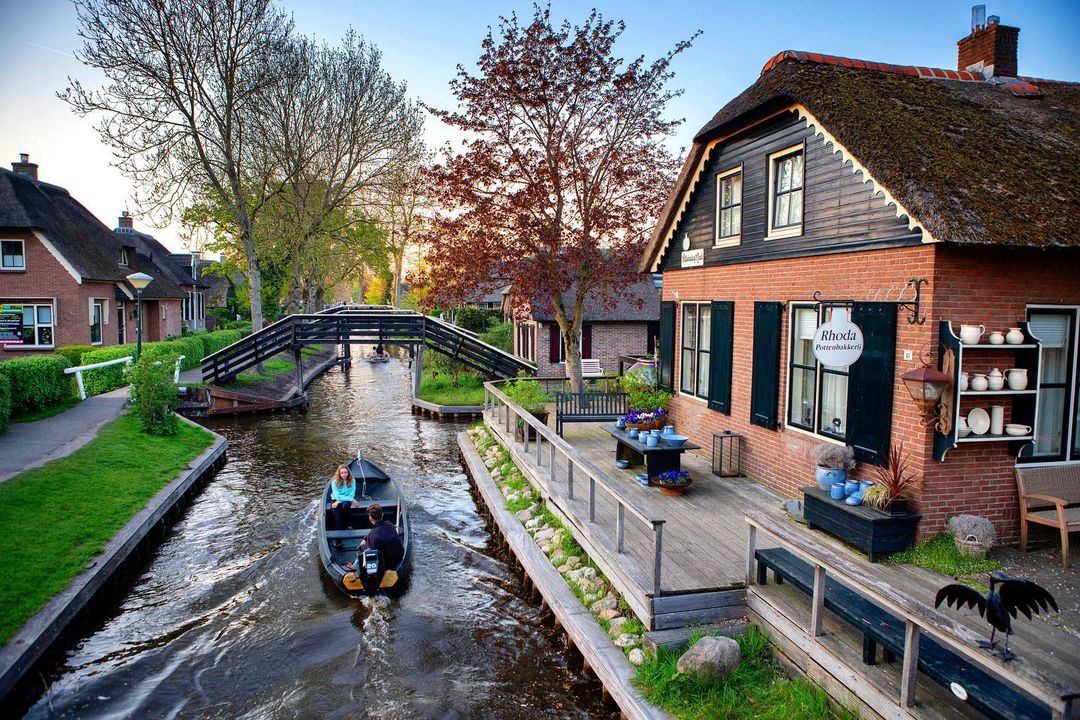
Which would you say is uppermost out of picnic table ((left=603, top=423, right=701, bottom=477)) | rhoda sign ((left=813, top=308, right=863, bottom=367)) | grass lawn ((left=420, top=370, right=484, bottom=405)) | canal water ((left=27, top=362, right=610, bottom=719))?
rhoda sign ((left=813, top=308, right=863, bottom=367))

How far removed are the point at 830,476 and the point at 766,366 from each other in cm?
265

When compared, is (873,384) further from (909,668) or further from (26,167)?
(26,167)

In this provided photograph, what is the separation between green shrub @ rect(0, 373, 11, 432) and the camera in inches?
580

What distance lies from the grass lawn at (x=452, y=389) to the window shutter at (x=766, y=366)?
50.4 ft

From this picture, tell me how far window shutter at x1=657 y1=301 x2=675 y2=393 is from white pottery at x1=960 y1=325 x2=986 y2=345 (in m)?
6.69

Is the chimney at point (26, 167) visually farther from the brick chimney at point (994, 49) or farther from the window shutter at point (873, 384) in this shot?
the brick chimney at point (994, 49)

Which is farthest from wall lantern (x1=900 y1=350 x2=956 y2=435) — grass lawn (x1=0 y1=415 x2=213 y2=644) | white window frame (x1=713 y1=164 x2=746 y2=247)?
grass lawn (x1=0 y1=415 x2=213 y2=644)

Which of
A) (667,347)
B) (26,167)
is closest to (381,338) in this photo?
(667,347)

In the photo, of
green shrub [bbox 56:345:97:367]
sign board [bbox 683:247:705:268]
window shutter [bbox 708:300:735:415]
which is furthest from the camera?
green shrub [bbox 56:345:97:367]

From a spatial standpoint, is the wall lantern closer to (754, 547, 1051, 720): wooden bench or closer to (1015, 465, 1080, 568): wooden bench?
(1015, 465, 1080, 568): wooden bench

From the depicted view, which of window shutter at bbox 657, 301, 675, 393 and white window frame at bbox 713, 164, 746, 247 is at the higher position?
white window frame at bbox 713, 164, 746, 247

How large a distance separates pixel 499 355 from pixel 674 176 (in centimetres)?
1045

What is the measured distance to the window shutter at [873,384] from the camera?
7805mm

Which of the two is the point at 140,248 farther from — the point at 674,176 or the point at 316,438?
the point at 674,176
